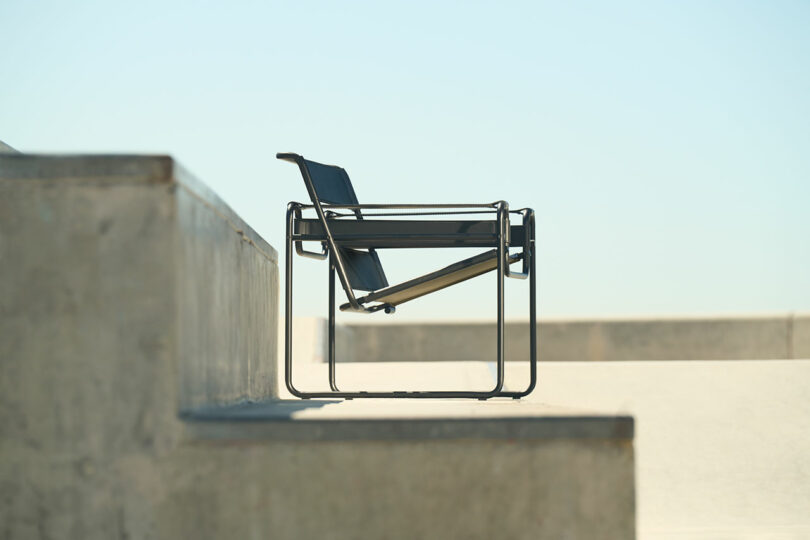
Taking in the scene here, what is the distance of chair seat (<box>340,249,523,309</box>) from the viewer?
3.29 m

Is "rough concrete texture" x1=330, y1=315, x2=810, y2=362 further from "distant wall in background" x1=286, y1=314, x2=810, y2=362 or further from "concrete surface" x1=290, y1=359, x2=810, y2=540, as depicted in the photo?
"concrete surface" x1=290, y1=359, x2=810, y2=540

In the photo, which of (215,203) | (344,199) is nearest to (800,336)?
(344,199)

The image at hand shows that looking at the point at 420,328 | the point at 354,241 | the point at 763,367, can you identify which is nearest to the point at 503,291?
the point at 354,241

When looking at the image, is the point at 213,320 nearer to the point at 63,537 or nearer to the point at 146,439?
the point at 146,439

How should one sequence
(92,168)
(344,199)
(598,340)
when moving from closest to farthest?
(92,168) → (344,199) → (598,340)

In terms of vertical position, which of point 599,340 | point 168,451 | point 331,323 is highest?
point 331,323

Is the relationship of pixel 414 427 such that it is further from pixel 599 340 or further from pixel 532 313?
pixel 599 340

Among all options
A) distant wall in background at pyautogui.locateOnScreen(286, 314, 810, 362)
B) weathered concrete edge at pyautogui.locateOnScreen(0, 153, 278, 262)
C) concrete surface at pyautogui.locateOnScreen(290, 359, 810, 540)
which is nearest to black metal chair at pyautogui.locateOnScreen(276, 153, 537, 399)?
concrete surface at pyautogui.locateOnScreen(290, 359, 810, 540)

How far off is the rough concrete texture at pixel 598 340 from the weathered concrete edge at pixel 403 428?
29.8 feet

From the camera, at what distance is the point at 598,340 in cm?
1176

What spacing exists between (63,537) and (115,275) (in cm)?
61

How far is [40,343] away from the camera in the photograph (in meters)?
1.95

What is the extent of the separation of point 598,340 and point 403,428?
10265 mm

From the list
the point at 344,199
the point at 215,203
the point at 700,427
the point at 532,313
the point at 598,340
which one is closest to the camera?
the point at 215,203
